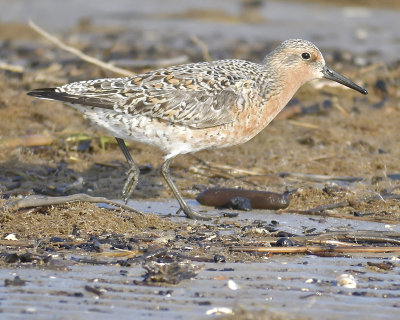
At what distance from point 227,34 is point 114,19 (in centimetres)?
381

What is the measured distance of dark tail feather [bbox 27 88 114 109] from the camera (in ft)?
24.5

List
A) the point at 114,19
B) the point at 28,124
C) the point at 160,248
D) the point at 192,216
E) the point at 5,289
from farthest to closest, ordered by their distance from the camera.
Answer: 1. the point at 114,19
2. the point at 28,124
3. the point at 192,216
4. the point at 160,248
5. the point at 5,289

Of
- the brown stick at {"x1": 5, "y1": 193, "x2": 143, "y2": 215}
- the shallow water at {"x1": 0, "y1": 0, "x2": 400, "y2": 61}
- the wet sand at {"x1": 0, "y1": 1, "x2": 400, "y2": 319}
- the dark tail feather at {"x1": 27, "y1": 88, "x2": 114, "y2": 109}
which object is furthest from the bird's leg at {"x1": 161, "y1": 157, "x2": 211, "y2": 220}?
the shallow water at {"x1": 0, "y1": 0, "x2": 400, "y2": 61}

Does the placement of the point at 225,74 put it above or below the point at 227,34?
above

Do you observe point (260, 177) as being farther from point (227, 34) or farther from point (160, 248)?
point (227, 34)

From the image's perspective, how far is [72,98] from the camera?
7.52m

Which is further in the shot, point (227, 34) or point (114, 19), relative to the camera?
point (114, 19)

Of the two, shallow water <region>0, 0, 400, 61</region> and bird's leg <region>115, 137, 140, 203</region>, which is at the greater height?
bird's leg <region>115, 137, 140, 203</region>

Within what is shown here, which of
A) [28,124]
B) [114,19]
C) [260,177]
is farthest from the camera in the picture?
[114,19]

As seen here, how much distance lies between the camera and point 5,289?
501 centimetres

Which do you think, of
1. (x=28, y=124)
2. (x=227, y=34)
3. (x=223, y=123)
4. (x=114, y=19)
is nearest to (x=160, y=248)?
(x=223, y=123)

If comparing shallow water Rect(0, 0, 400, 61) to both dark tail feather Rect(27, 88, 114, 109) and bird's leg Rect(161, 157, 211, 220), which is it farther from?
dark tail feather Rect(27, 88, 114, 109)

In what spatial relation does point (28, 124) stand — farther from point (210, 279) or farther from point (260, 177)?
point (210, 279)

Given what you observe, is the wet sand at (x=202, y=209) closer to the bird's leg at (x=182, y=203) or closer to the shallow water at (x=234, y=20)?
the bird's leg at (x=182, y=203)
